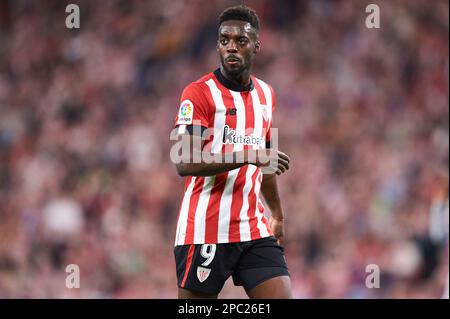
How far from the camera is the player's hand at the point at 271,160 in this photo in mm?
4559

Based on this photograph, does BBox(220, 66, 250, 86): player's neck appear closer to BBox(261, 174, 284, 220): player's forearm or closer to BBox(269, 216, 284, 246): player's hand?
BBox(261, 174, 284, 220): player's forearm

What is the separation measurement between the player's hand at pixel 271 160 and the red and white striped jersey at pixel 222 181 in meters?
0.31

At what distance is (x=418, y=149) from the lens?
1063cm

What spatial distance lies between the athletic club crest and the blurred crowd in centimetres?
444

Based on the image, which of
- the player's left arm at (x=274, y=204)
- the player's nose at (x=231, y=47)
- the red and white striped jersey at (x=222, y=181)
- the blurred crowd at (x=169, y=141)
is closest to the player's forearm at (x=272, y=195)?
the player's left arm at (x=274, y=204)

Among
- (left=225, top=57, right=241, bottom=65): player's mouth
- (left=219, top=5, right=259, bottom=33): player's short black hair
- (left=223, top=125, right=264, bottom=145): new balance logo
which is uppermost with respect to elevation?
(left=219, top=5, right=259, bottom=33): player's short black hair

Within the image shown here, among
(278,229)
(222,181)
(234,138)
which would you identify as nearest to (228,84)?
(234,138)

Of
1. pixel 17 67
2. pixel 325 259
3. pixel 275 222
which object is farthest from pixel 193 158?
pixel 17 67

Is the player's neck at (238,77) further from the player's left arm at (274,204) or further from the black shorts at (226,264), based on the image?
the black shorts at (226,264)

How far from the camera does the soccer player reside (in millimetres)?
4773

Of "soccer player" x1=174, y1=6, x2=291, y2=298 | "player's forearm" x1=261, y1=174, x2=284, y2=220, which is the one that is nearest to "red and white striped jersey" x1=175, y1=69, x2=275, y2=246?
"soccer player" x1=174, y1=6, x2=291, y2=298

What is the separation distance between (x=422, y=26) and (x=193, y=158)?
25.8 feet

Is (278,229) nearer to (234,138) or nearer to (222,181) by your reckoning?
(222,181)

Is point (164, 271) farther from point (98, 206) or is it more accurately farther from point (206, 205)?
point (206, 205)
